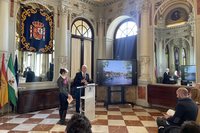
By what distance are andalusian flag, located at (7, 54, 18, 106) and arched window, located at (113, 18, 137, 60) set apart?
15.2ft

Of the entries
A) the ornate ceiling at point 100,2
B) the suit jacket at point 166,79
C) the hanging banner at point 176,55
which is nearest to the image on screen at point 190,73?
the suit jacket at point 166,79

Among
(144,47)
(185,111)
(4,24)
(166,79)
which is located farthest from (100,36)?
(185,111)

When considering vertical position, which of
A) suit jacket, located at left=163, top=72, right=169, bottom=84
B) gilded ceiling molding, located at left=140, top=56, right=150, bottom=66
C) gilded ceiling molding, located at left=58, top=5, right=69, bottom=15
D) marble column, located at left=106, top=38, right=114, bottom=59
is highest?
gilded ceiling molding, located at left=58, top=5, right=69, bottom=15

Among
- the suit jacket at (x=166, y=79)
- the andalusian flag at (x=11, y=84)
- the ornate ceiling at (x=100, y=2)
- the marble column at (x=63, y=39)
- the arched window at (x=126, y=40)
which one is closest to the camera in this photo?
the andalusian flag at (x=11, y=84)

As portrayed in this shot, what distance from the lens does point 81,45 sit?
707 centimetres

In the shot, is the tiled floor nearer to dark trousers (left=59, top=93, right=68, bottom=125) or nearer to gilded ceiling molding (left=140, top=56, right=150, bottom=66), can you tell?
dark trousers (left=59, top=93, right=68, bottom=125)

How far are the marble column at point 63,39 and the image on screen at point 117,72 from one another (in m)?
1.73

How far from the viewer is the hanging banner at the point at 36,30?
17.2 ft

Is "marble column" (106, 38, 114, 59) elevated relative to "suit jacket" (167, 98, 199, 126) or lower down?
elevated

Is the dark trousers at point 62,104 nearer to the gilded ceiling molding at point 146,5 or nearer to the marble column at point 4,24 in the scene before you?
the marble column at point 4,24

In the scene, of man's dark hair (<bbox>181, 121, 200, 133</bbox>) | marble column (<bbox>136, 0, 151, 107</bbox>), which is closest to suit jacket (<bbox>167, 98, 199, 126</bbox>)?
man's dark hair (<bbox>181, 121, 200, 133</bbox>)

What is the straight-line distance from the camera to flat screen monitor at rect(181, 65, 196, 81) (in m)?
5.35

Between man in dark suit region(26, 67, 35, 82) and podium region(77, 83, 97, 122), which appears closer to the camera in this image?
podium region(77, 83, 97, 122)

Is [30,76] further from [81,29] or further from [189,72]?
[189,72]
